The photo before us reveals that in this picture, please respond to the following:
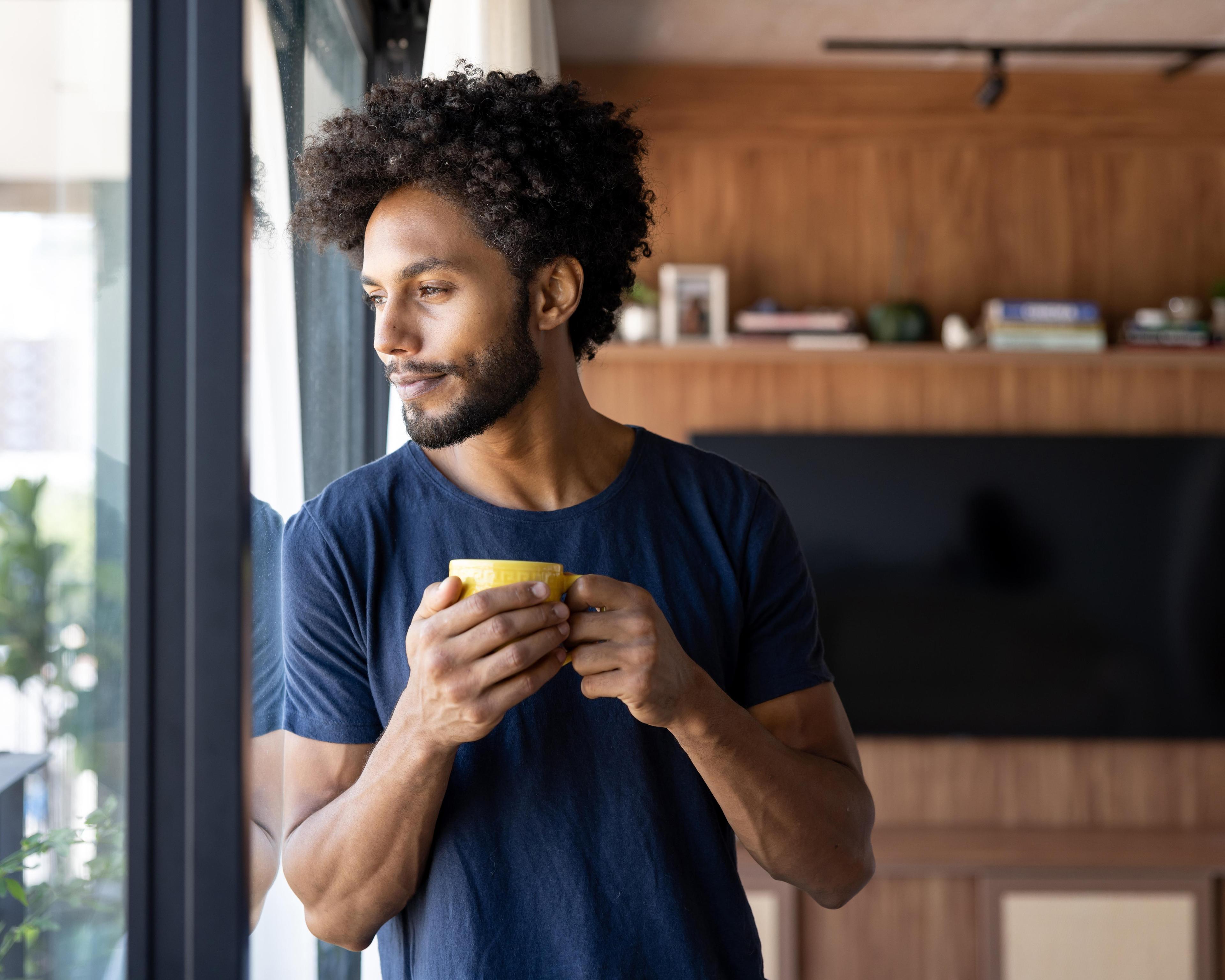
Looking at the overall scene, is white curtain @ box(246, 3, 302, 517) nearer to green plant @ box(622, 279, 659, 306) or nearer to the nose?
the nose

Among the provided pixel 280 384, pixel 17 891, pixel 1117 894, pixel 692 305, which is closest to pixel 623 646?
pixel 17 891

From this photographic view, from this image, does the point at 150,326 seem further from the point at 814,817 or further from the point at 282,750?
the point at 814,817

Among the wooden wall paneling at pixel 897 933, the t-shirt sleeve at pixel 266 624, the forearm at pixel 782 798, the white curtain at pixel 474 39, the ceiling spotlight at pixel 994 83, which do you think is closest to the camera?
the forearm at pixel 782 798

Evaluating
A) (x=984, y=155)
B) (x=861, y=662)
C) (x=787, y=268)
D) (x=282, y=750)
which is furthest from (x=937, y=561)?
(x=282, y=750)

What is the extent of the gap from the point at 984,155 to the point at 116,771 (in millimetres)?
3235

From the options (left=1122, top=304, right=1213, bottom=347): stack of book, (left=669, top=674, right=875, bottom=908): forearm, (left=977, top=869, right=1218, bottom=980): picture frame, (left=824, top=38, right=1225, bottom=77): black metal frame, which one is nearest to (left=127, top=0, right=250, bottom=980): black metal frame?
(left=669, top=674, right=875, bottom=908): forearm

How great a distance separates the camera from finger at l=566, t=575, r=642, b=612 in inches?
32.1

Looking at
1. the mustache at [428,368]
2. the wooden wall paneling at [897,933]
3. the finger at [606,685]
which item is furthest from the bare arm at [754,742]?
the wooden wall paneling at [897,933]

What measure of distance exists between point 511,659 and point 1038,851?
9.10ft

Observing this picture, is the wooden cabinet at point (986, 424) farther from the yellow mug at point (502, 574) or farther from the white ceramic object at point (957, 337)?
the yellow mug at point (502, 574)

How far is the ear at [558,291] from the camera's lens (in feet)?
3.52

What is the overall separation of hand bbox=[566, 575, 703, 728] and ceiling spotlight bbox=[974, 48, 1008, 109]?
104 inches

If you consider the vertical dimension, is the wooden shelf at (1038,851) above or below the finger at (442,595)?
below

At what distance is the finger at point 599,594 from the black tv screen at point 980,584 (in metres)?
2.40
